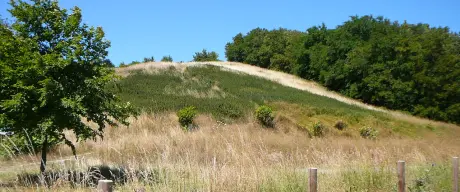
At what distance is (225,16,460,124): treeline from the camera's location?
54.8 m

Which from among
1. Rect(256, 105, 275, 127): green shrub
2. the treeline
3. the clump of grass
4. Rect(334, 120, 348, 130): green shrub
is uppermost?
the treeline

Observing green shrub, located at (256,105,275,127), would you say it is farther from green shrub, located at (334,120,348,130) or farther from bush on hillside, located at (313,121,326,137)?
green shrub, located at (334,120,348,130)

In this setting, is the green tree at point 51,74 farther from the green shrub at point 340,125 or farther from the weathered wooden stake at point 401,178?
the green shrub at point 340,125

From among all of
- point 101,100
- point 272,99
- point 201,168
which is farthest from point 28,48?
point 272,99

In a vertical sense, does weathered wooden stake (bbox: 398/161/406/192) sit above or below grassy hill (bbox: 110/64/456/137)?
below

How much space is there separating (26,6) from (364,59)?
53706 mm

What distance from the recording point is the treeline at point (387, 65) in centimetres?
5483

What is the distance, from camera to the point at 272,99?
4344 cm

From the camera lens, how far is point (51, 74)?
10539 mm

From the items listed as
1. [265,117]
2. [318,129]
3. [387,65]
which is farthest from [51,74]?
[387,65]

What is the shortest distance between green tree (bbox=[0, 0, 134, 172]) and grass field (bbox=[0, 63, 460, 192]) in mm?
1040

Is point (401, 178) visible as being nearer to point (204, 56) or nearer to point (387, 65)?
point (387, 65)

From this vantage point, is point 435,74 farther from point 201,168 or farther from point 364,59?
point 201,168

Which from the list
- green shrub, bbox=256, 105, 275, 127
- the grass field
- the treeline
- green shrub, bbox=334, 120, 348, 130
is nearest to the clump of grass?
the grass field
